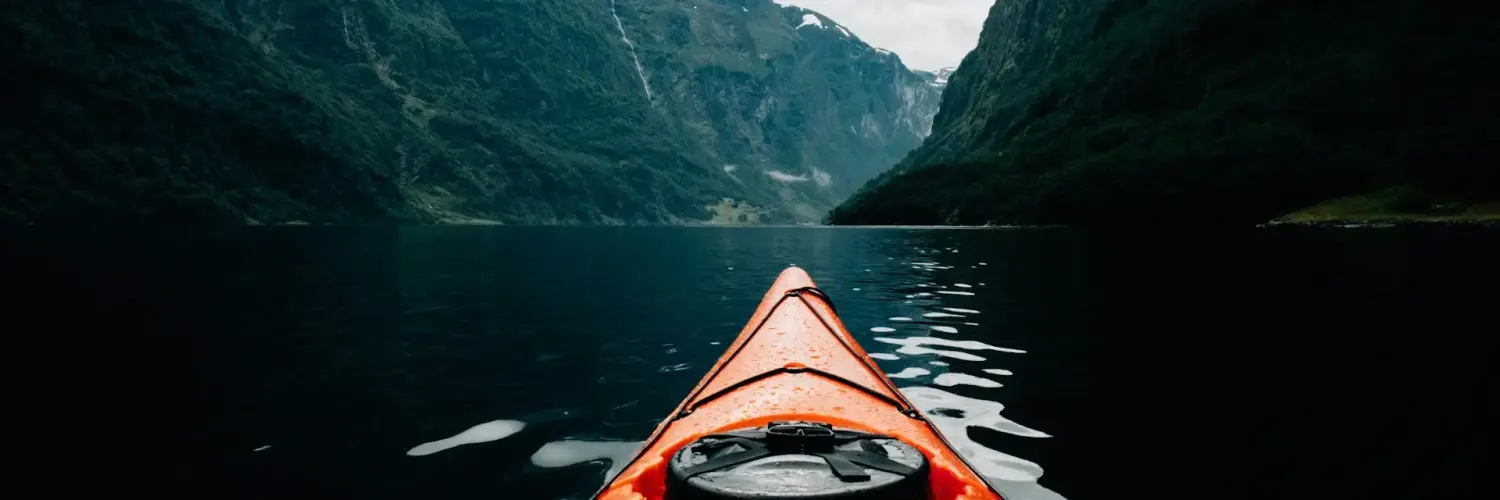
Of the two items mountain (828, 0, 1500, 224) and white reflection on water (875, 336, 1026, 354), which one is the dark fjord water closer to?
white reflection on water (875, 336, 1026, 354)

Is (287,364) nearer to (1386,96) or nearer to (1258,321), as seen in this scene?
(1258,321)

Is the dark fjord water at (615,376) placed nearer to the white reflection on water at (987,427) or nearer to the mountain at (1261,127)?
the white reflection on water at (987,427)

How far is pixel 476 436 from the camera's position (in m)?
9.62

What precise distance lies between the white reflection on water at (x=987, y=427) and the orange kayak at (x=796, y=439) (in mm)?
1688

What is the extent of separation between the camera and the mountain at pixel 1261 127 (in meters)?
129

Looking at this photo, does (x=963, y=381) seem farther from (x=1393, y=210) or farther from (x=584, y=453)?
(x=1393, y=210)

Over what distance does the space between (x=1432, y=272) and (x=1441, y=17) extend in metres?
170

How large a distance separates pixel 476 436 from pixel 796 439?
688cm

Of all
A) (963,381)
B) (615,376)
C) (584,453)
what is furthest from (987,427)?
(615,376)

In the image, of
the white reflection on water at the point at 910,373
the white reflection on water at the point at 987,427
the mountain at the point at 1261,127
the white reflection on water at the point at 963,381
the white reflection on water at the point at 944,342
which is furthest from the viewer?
the mountain at the point at 1261,127

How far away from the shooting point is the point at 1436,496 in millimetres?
7395

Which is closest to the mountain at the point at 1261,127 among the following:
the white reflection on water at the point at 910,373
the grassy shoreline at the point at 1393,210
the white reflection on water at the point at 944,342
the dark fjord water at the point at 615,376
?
the grassy shoreline at the point at 1393,210

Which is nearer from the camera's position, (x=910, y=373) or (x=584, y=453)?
(x=584, y=453)

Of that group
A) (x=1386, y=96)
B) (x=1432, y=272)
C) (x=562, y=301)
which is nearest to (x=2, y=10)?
(x=562, y=301)
